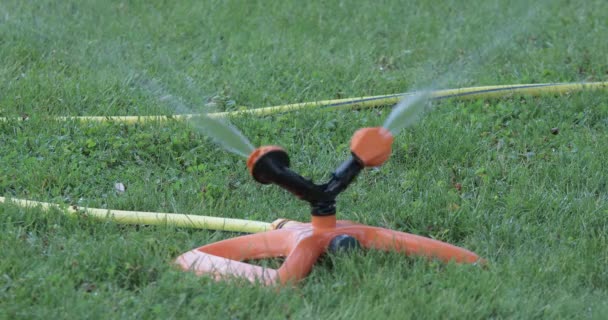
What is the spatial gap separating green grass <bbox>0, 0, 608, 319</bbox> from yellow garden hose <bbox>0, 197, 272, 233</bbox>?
4 centimetres

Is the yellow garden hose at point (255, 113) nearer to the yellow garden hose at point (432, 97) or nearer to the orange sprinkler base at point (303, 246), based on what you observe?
the yellow garden hose at point (432, 97)

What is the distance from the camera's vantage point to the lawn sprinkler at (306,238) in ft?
8.99

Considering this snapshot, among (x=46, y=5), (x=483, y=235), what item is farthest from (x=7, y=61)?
(x=483, y=235)

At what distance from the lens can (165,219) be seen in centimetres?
315

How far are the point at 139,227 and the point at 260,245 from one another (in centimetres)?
50

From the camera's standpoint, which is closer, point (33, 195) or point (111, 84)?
point (33, 195)

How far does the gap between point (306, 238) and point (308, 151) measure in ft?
3.79

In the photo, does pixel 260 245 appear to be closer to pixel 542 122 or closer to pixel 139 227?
pixel 139 227

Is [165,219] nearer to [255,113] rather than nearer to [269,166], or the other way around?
[269,166]

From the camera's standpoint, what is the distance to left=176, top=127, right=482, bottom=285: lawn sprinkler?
2.74m

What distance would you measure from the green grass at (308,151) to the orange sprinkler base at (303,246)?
64 millimetres

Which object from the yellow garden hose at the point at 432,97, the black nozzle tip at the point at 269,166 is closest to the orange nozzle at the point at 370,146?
the black nozzle tip at the point at 269,166

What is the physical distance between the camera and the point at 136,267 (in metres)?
2.81

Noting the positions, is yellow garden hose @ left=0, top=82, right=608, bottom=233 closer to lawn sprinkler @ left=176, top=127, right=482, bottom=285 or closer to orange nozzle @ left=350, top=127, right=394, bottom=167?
lawn sprinkler @ left=176, top=127, right=482, bottom=285
